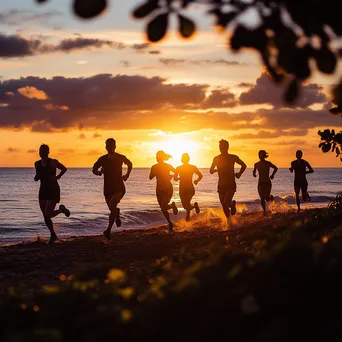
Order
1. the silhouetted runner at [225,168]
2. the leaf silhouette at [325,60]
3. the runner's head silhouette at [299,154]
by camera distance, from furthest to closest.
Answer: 1. the runner's head silhouette at [299,154]
2. the silhouetted runner at [225,168]
3. the leaf silhouette at [325,60]

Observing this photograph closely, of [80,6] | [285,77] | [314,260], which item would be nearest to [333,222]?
[314,260]

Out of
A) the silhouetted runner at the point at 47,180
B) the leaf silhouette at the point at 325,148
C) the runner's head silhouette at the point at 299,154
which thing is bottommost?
the silhouetted runner at the point at 47,180

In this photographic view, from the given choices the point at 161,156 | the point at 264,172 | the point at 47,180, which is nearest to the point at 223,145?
the point at 161,156

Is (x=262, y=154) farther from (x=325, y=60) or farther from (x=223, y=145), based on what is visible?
(x=325, y=60)

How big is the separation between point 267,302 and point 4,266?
838 centimetres

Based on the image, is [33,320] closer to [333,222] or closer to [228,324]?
[228,324]

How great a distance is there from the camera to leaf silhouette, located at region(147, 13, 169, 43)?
2779 mm

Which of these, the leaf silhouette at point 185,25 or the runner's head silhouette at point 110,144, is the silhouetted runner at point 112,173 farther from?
the leaf silhouette at point 185,25

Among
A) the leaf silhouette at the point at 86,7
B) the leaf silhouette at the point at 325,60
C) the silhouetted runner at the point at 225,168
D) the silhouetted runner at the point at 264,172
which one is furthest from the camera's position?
the silhouetted runner at the point at 264,172

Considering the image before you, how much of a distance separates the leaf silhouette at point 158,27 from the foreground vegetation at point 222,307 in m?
1.26

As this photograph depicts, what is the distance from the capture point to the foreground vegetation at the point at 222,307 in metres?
3.04

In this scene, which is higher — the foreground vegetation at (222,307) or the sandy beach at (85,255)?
the foreground vegetation at (222,307)

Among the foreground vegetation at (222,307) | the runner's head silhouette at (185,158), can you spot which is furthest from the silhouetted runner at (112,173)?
the foreground vegetation at (222,307)

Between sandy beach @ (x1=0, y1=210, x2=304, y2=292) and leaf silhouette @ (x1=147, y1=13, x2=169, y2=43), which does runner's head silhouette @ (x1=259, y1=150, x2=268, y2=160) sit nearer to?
sandy beach @ (x1=0, y1=210, x2=304, y2=292)
